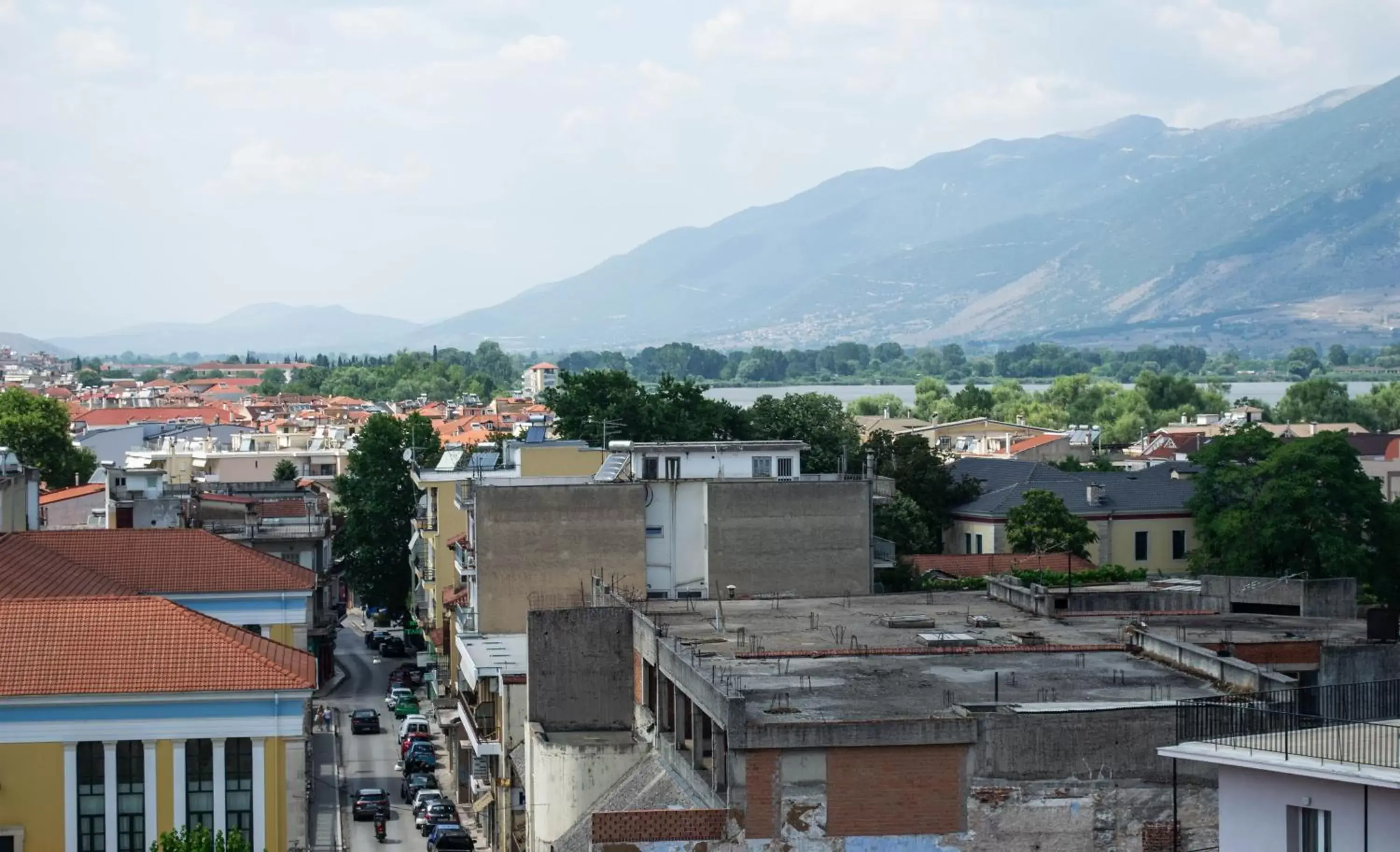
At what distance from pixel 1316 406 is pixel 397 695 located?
137 m

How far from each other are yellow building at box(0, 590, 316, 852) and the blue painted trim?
0.02 metres

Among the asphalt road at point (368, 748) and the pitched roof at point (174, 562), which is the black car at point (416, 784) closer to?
the asphalt road at point (368, 748)

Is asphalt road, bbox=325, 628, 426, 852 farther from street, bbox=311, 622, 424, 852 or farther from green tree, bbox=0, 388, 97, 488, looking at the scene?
green tree, bbox=0, 388, 97, 488

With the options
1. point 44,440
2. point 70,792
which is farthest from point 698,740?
point 44,440

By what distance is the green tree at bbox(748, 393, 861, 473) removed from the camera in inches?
3285

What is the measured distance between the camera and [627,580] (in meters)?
49.2

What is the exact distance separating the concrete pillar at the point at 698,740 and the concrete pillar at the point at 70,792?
9.89 metres

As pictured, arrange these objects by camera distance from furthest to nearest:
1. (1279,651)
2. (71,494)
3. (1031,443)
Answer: (1031,443), (71,494), (1279,651)

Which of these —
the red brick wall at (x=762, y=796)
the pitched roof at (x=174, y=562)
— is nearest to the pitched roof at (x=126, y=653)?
the red brick wall at (x=762, y=796)

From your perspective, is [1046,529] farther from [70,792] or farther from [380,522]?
[70,792]

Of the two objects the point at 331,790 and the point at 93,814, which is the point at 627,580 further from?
the point at 93,814

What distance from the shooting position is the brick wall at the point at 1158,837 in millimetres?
29328

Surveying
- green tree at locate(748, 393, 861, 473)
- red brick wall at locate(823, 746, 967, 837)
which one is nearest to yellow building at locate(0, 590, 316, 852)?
red brick wall at locate(823, 746, 967, 837)

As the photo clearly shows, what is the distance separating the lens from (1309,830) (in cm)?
1759
